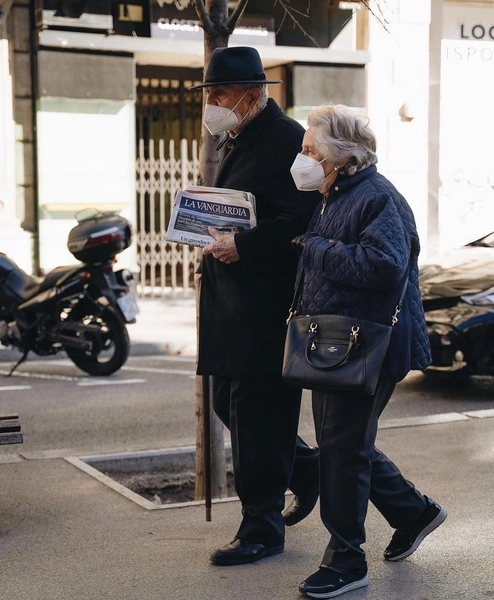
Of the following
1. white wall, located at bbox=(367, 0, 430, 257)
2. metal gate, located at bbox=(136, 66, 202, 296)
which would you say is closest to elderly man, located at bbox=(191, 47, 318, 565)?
metal gate, located at bbox=(136, 66, 202, 296)

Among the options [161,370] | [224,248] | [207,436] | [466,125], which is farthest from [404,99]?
[224,248]

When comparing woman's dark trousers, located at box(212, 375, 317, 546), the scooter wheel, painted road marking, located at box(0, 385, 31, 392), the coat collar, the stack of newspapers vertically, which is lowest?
painted road marking, located at box(0, 385, 31, 392)

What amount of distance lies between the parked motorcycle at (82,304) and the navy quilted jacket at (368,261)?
542 cm

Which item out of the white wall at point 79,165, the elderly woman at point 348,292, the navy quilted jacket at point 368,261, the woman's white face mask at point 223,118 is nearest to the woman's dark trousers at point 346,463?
the elderly woman at point 348,292

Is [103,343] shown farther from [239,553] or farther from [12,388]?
[239,553]

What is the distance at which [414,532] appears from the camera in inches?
166

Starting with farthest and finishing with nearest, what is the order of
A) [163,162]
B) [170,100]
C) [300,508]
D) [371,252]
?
[170,100]
[163,162]
[300,508]
[371,252]

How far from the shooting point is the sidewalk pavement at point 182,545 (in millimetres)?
3961

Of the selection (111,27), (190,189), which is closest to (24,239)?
(111,27)

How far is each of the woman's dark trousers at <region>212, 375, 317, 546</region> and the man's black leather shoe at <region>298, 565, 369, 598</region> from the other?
43 centimetres

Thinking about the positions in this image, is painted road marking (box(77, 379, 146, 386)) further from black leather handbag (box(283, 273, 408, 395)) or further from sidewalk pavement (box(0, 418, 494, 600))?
black leather handbag (box(283, 273, 408, 395))

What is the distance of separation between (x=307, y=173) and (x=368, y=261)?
0.44 metres

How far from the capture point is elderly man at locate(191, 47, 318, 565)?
4238mm

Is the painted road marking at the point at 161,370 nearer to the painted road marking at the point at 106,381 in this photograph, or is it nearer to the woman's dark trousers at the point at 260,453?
the painted road marking at the point at 106,381
